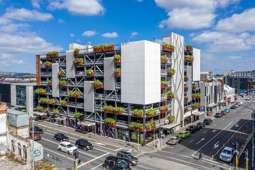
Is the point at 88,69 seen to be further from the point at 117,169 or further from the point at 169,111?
the point at 117,169

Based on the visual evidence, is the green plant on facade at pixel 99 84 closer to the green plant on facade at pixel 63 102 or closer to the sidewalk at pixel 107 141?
the sidewalk at pixel 107 141

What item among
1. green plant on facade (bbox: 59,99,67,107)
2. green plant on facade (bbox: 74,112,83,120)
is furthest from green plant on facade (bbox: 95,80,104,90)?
green plant on facade (bbox: 59,99,67,107)

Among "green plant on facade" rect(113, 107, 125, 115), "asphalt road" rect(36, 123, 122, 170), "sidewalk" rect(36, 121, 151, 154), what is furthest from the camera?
"green plant on facade" rect(113, 107, 125, 115)

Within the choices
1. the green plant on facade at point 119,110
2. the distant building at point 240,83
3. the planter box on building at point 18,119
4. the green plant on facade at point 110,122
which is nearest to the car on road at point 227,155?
the green plant on facade at point 119,110

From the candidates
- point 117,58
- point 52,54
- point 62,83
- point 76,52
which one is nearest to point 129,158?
point 117,58

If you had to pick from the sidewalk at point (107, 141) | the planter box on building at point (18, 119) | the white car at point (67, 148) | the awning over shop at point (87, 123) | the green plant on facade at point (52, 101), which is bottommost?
the sidewalk at point (107, 141)

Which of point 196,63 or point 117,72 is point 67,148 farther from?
point 196,63

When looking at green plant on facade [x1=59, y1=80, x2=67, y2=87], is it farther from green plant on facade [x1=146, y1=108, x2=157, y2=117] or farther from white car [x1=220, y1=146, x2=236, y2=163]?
white car [x1=220, y1=146, x2=236, y2=163]
